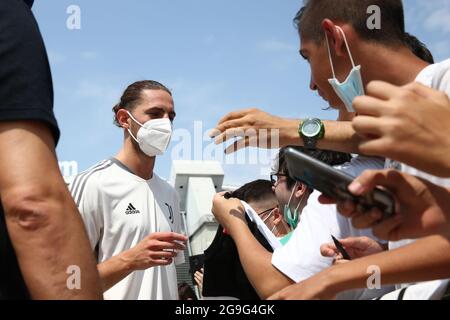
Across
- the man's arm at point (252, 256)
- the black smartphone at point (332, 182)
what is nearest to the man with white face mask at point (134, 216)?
the man's arm at point (252, 256)

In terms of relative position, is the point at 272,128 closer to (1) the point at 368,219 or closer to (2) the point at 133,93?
(1) the point at 368,219

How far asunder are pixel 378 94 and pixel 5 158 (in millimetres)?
1022

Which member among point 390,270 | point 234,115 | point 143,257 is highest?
point 234,115

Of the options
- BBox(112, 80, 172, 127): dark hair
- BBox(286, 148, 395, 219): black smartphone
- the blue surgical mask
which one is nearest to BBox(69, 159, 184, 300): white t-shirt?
BBox(112, 80, 172, 127): dark hair

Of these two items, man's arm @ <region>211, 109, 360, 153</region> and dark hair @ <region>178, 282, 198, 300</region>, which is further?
dark hair @ <region>178, 282, 198, 300</region>

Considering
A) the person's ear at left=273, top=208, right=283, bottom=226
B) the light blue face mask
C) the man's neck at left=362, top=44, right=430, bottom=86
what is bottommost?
the person's ear at left=273, top=208, right=283, bottom=226

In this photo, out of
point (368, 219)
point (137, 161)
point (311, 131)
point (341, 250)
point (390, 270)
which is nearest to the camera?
point (368, 219)

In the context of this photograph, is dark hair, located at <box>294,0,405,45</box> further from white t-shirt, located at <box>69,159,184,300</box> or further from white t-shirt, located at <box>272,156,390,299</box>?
white t-shirt, located at <box>69,159,184,300</box>

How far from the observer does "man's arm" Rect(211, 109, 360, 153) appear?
8.28ft

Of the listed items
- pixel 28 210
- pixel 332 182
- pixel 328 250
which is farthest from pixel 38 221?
pixel 328 250

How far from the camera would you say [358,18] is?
2.79m

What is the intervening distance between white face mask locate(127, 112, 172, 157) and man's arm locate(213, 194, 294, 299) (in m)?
1.60

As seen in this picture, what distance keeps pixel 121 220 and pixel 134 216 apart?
4.2 inches

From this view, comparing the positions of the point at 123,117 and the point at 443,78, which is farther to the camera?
the point at 123,117
